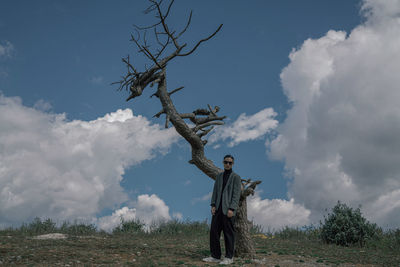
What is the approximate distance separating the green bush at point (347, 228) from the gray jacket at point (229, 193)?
8711 millimetres

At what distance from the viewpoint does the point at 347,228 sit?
50.8 feet

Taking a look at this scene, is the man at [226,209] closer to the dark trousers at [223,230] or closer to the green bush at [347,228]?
the dark trousers at [223,230]

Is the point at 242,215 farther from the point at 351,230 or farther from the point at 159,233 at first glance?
the point at 351,230

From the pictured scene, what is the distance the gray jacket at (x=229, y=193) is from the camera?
8.62m

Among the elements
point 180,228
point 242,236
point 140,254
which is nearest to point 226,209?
point 242,236

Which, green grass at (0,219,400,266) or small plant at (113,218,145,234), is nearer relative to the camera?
green grass at (0,219,400,266)

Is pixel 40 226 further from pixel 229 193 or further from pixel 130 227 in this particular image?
pixel 229 193

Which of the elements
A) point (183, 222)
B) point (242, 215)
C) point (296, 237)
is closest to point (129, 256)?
point (242, 215)

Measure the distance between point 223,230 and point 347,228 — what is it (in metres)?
9.05

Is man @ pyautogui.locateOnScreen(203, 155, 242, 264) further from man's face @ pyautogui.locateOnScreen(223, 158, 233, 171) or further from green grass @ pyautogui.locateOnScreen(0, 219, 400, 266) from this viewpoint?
green grass @ pyautogui.locateOnScreen(0, 219, 400, 266)

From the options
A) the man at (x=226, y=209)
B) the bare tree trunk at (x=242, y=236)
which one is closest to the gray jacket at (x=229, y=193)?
the man at (x=226, y=209)

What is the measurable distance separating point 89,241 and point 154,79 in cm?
562

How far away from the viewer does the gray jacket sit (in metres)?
8.62

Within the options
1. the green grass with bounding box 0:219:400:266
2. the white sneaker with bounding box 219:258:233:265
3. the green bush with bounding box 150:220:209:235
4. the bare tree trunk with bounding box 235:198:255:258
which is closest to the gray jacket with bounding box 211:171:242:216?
the bare tree trunk with bounding box 235:198:255:258
